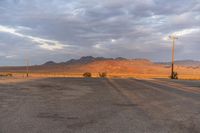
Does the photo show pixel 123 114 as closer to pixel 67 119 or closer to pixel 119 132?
pixel 67 119

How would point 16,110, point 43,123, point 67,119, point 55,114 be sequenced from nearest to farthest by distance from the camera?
1. point 43,123
2. point 67,119
3. point 55,114
4. point 16,110

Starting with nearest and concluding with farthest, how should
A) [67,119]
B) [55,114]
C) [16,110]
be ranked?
[67,119] → [55,114] → [16,110]

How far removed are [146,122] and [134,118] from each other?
3.08 ft

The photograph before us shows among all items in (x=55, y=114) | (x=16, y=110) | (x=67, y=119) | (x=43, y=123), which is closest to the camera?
(x=43, y=123)

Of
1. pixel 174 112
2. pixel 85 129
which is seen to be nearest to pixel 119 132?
pixel 85 129

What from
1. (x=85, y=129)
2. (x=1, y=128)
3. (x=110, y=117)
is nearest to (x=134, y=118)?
(x=110, y=117)

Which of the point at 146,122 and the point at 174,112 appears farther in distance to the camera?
the point at 174,112

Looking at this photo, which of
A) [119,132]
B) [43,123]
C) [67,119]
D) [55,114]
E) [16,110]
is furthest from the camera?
[16,110]

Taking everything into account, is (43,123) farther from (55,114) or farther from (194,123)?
(194,123)

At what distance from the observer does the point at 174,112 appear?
1419 centimetres

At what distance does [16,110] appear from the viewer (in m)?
14.1

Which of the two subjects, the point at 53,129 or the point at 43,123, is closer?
the point at 53,129

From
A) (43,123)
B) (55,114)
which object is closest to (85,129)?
(43,123)

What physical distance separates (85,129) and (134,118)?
9.17 ft
